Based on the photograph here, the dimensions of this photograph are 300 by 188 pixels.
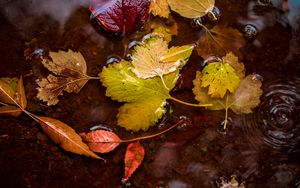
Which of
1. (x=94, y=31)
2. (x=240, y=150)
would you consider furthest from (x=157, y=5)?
(x=240, y=150)

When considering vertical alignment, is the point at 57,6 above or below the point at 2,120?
above

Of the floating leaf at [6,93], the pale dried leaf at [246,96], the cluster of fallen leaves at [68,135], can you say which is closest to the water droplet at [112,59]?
the cluster of fallen leaves at [68,135]

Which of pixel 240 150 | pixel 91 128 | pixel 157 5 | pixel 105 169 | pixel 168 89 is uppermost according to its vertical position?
pixel 157 5

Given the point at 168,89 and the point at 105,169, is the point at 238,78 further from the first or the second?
the point at 105,169

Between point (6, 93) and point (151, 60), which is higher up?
point (151, 60)

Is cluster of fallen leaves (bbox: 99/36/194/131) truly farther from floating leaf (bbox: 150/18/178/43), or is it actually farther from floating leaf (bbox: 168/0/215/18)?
floating leaf (bbox: 168/0/215/18)

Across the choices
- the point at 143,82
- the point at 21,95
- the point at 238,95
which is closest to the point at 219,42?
the point at 238,95

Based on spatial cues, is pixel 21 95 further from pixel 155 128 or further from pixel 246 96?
pixel 246 96
